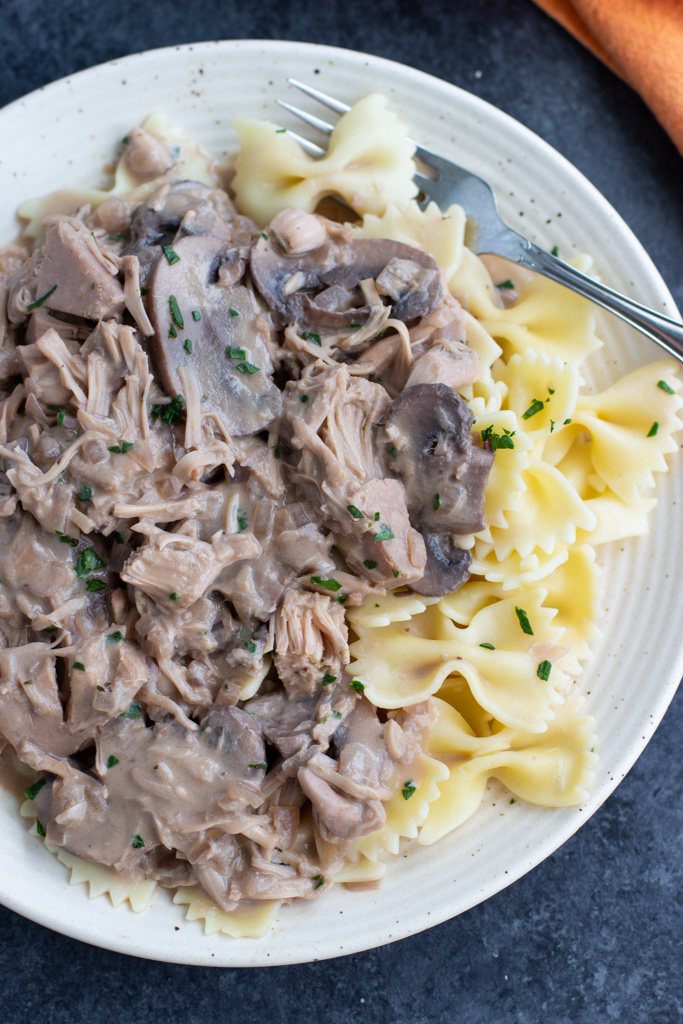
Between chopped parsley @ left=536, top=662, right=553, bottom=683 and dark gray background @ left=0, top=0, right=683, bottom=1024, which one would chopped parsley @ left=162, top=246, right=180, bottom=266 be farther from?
chopped parsley @ left=536, top=662, right=553, bottom=683

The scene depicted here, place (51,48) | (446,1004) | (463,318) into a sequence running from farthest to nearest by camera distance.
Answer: (51,48) < (446,1004) < (463,318)

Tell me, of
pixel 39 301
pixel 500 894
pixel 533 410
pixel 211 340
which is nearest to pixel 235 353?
pixel 211 340

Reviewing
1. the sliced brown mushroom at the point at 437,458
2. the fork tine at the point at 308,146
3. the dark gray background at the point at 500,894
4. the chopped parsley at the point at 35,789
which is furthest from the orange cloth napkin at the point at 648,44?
the chopped parsley at the point at 35,789

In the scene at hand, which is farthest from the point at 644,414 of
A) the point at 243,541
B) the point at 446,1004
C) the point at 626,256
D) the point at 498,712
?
the point at 446,1004

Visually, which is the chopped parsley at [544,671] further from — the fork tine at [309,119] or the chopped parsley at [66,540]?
the fork tine at [309,119]

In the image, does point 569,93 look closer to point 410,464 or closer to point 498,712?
point 410,464

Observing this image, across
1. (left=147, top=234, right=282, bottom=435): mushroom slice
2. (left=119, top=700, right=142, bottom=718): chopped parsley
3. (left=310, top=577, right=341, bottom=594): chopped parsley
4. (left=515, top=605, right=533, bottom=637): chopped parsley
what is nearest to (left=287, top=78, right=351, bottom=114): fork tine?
(left=147, top=234, right=282, bottom=435): mushroom slice
